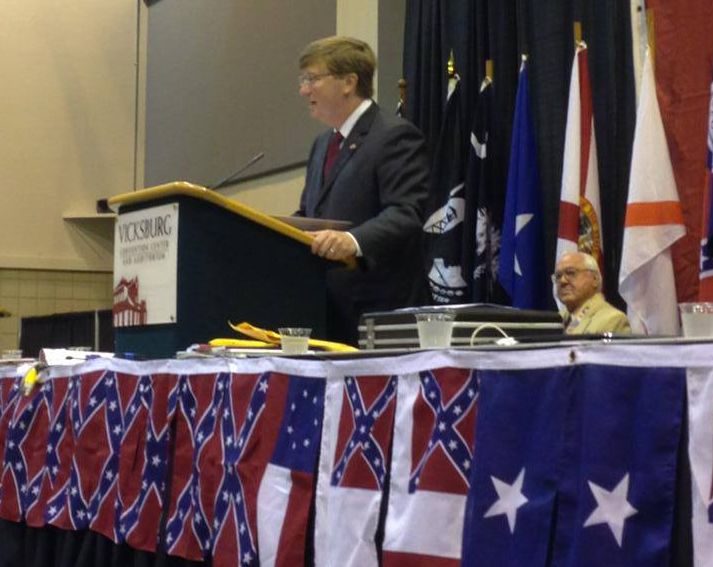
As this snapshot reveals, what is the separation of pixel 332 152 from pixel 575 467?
1.66 metres

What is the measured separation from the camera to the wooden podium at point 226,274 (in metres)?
2.67

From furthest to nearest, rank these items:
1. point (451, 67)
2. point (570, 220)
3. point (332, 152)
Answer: point (451, 67), point (570, 220), point (332, 152)

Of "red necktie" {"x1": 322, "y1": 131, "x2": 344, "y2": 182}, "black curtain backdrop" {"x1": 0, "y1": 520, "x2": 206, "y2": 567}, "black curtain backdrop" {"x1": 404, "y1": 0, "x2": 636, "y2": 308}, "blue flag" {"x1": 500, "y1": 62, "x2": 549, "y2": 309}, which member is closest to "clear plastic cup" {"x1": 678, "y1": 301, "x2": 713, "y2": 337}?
"black curtain backdrop" {"x1": 0, "y1": 520, "x2": 206, "y2": 567}

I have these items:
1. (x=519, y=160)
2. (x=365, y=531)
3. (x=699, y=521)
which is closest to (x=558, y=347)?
(x=699, y=521)

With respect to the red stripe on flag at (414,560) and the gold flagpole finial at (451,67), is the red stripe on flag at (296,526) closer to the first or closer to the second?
the red stripe on flag at (414,560)

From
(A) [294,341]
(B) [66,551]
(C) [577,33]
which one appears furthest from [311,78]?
(C) [577,33]

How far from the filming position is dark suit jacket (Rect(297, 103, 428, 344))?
2969mm

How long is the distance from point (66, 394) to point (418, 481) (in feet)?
4.51

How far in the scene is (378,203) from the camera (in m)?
3.04

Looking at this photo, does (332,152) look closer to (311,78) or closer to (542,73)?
(311,78)

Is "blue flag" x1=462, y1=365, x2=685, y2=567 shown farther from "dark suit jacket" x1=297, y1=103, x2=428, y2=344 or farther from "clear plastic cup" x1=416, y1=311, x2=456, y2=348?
"dark suit jacket" x1=297, y1=103, x2=428, y2=344

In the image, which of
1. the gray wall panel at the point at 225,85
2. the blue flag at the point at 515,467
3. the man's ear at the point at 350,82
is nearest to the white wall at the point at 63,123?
the gray wall panel at the point at 225,85

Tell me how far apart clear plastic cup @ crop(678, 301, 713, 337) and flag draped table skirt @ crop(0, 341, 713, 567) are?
14 centimetres

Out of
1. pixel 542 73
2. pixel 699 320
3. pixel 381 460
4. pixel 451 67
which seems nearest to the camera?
pixel 699 320
